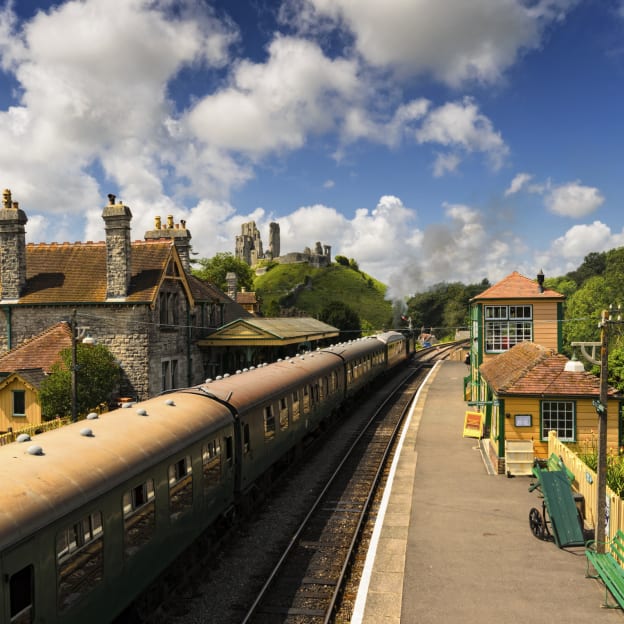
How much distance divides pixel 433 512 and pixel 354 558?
10.4ft

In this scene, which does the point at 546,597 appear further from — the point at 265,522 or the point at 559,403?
the point at 559,403

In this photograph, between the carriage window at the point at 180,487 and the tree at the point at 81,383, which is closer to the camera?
the carriage window at the point at 180,487

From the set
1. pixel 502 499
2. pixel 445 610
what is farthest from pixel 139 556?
pixel 502 499

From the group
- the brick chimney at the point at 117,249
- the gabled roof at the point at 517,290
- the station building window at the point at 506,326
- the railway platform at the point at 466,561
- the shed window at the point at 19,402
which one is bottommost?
the railway platform at the point at 466,561

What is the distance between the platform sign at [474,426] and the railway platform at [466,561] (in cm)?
377

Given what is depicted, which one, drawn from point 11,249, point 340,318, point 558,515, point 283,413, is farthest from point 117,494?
point 340,318

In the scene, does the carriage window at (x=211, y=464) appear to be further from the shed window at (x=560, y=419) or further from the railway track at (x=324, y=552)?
the shed window at (x=560, y=419)

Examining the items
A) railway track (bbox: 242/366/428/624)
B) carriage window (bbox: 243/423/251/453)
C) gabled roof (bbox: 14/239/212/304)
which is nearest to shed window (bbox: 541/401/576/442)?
railway track (bbox: 242/366/428/624)

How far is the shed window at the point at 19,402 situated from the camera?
77.0 ft

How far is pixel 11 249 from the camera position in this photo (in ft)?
92.3

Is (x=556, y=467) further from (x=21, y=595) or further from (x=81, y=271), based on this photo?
(x=81, y=271)

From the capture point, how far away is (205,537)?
12055mm

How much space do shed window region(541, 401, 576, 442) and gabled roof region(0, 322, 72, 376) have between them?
1920cm

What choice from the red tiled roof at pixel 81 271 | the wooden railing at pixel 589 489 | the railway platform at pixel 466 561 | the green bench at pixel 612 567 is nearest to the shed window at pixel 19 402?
the red tiled roof at pixel 81 271
